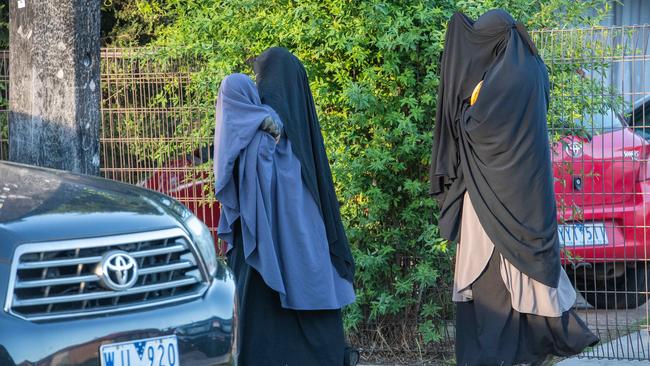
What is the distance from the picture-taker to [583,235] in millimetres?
6594

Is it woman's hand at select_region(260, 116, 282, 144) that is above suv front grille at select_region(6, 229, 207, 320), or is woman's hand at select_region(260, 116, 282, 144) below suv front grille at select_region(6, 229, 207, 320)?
above

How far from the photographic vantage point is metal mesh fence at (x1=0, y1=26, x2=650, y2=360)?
6.35 metres

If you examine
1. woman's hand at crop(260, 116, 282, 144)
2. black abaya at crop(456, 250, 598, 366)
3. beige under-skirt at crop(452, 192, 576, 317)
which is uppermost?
woman's hand at crop(260, 116, 282, 144)

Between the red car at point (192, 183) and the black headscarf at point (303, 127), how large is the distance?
1814 mm

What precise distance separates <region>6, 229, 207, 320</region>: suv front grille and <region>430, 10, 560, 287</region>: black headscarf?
2191 millimetres

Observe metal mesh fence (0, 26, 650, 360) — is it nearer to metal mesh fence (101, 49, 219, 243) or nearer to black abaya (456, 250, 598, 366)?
metal mesh fence (101, 49, 219, 243)

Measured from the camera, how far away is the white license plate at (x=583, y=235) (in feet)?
21.5

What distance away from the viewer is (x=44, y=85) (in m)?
5.27


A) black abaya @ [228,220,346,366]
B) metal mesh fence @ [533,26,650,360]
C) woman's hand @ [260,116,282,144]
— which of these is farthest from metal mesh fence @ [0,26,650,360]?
woman's hand @ [260,116,282,144]

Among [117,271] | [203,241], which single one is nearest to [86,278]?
[117,271]

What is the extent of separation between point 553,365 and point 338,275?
162cm

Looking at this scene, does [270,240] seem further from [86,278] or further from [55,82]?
[86,278]

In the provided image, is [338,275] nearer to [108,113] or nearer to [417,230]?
[417,230]

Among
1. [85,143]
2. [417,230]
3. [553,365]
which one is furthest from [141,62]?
[553,365]
